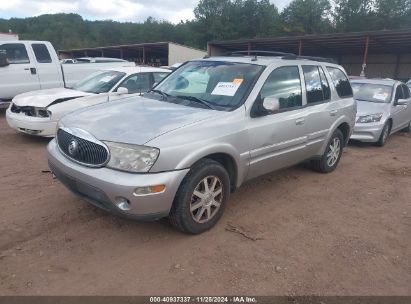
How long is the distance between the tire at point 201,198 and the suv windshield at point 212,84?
2.51 ft

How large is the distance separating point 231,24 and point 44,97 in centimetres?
6737

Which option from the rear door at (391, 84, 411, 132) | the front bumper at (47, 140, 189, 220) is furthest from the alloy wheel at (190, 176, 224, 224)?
the rear door at (391, 84, 411, 132)

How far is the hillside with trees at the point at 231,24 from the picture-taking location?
187ft

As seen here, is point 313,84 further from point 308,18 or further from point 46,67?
point 308,18

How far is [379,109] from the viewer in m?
8.59

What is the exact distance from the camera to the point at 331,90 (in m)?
5.60

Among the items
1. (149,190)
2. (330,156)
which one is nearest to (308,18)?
(330,156)

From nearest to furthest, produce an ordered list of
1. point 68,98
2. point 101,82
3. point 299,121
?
point 299,121 < point 68,98 < point 101,82

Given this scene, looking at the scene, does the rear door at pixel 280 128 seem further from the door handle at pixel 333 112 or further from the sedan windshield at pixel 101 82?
the sedan windshield at pixel 101 82

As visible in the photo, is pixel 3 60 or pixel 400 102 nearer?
pixel 400 102

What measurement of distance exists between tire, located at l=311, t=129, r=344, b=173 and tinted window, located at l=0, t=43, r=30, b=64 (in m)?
8.12

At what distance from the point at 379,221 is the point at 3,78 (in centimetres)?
929

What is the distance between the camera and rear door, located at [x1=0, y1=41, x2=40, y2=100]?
9492 mm

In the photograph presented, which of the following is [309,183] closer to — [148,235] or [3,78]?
[148,235]
